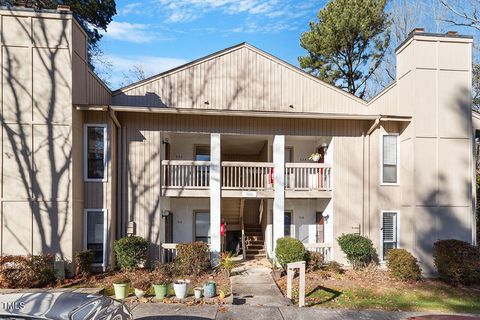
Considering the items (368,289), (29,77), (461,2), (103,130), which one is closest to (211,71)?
(103,130)

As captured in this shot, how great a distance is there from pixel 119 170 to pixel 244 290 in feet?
20.3

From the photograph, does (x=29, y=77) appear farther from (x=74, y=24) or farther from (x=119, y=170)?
(x=119, y=170)

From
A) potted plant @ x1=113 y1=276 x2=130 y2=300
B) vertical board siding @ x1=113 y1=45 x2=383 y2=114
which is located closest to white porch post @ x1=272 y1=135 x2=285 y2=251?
vertical board siding @ x1=113 y1=45 x2=383 y2=114

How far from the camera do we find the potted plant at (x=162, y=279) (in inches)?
361

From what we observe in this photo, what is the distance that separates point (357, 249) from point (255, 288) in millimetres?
4263

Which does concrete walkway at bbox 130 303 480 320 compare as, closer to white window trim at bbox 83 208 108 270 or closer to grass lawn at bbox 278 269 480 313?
grass lawn at bbox 278 269 480 313

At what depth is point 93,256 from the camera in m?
11.4

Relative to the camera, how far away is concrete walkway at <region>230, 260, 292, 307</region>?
29.8ft

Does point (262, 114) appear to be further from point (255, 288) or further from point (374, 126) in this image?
point (255, 288)

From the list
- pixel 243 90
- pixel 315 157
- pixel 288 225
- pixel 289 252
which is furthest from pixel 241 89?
pixel 289 252

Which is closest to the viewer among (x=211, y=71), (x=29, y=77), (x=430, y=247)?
(x=29, y=77)

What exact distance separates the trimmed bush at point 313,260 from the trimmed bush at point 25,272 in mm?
8107

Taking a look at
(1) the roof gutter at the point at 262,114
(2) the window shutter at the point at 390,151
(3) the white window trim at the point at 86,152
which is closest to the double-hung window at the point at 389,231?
(2) the window shutter at the point at 390,151

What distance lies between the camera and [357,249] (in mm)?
12305
